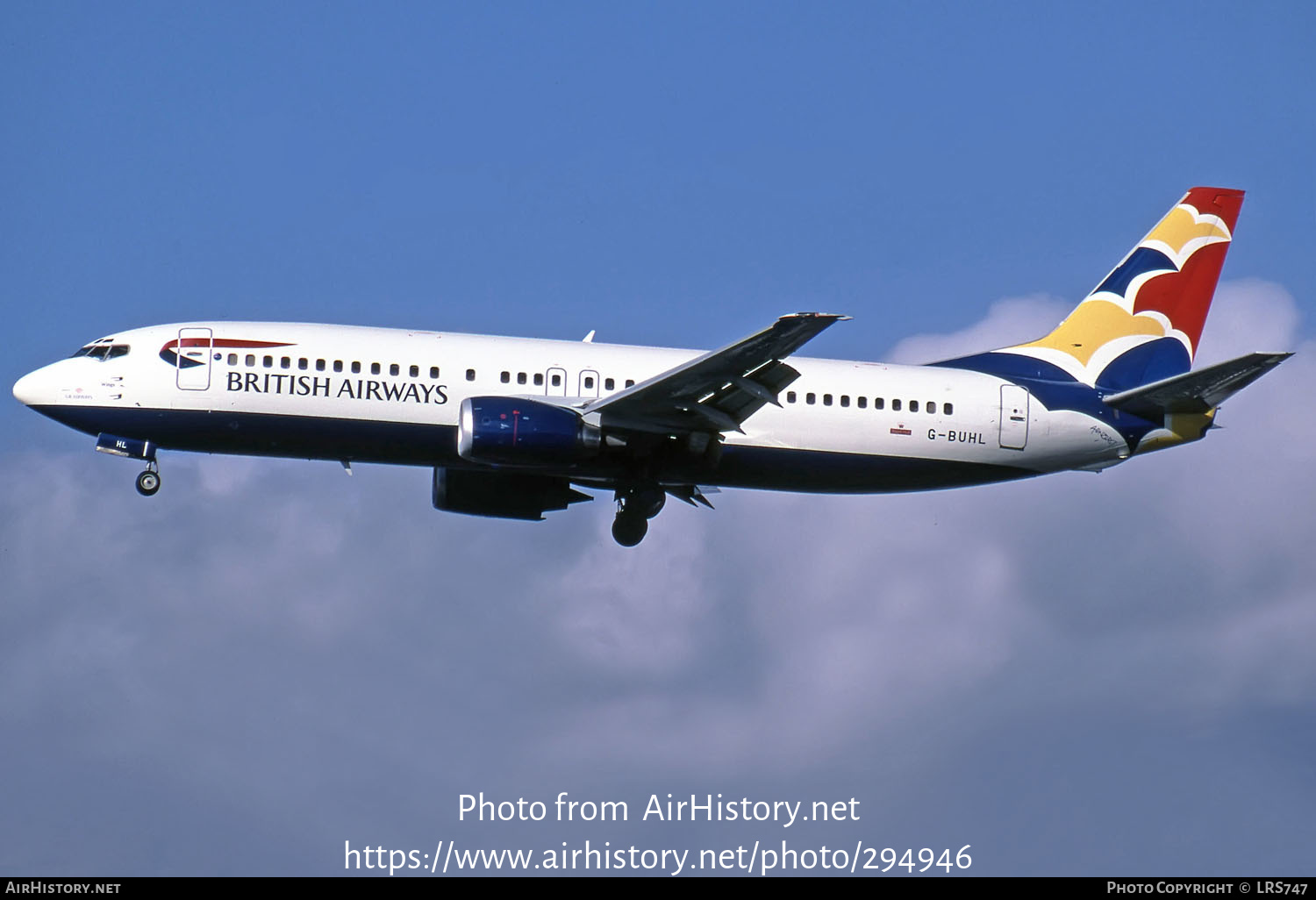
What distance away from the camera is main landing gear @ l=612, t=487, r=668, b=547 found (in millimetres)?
45125

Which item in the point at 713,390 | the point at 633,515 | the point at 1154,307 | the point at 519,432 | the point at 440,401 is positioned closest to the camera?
the point at 519,432

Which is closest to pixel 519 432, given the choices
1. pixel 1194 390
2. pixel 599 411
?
pixel 599 411

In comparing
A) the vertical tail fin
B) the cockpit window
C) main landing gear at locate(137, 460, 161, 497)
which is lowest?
main landing gear at locate(137, 460, 161, 497)

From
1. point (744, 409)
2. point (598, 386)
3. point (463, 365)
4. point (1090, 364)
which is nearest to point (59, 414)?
point (463, 365)

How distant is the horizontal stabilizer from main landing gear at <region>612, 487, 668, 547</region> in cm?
1229

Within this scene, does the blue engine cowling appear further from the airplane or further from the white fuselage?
the white fuselage

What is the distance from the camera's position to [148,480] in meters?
43.3

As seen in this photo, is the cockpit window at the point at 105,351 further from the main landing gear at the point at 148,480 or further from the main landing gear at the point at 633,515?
the main landing gear at the point at 633,515

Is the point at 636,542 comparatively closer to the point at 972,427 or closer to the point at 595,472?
the point at 595,472

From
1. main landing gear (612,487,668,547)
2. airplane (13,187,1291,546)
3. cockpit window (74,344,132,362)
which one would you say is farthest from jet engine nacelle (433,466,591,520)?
cockpit window (74,344,132,362)

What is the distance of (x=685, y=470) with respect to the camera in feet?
144

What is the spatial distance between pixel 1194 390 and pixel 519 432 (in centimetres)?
1718

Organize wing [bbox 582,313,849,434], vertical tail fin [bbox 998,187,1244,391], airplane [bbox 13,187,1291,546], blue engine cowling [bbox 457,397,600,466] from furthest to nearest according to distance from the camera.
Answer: vertical tail fin [bbox 998,187,1244,391] → airplane [bbox 13,187,1291,546] → blue engine cowling [bbox 457,397,600,466] → wing [bbox 582,313,849,434]

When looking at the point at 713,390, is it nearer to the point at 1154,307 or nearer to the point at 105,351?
the point at 105,351
